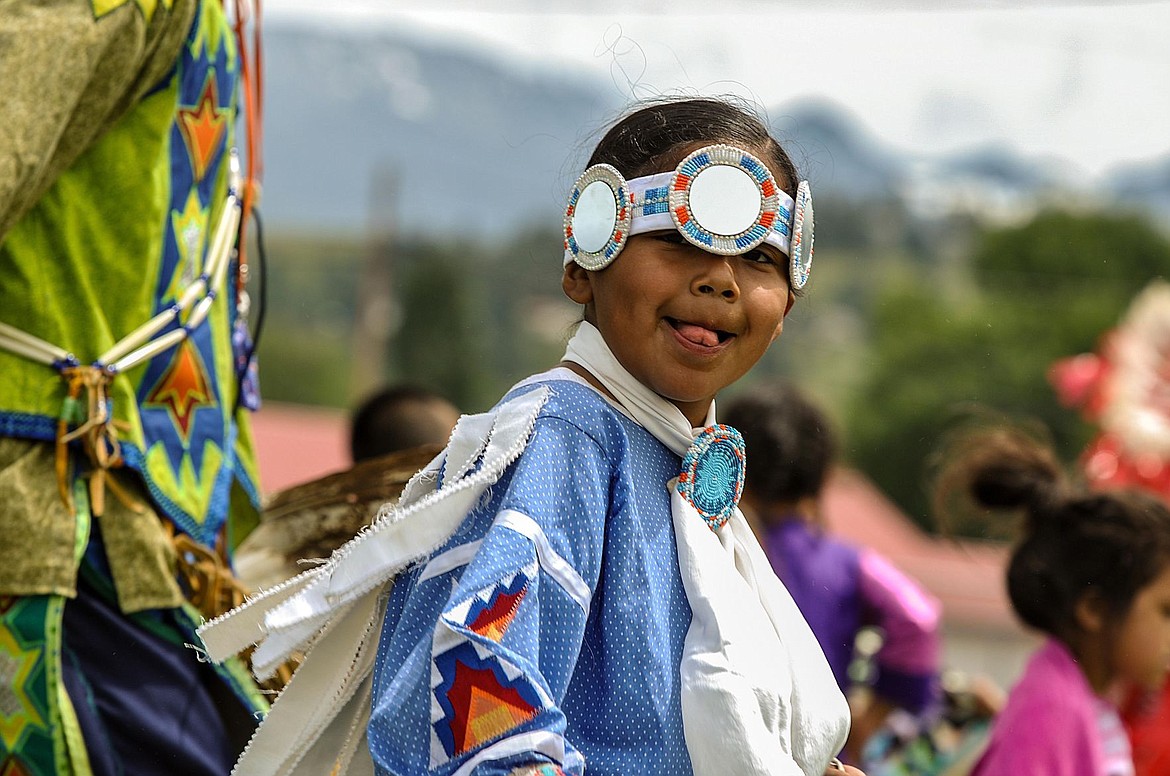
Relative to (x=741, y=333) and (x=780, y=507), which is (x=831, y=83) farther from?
(x=741, y=333)

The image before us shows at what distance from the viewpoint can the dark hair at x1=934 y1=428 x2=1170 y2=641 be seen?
3.82m

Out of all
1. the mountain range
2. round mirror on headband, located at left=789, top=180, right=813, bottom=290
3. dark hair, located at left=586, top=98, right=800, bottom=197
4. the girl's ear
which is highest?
dark hair, located at left=586, top=98, right=800, bottom=197

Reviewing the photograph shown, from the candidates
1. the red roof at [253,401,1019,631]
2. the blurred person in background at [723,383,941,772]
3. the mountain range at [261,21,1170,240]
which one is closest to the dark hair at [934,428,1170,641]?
the blurred person in background at [723,383,941,772]

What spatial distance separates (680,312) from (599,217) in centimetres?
15

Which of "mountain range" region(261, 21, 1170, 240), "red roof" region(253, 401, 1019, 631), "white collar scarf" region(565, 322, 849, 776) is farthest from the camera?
"mountain range" region(261, 21, 1170, 240)

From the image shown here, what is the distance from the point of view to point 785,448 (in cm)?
441

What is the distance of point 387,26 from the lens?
57.7 meters

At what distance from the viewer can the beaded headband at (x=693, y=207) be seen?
1.95 m

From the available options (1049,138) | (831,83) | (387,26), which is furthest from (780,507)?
(387,26)

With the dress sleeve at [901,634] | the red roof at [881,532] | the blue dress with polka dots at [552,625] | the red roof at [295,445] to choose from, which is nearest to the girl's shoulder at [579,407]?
the blue dress with polka dots at [552,625]

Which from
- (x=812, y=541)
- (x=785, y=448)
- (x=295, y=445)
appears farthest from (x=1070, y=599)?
(x=295, y=445)

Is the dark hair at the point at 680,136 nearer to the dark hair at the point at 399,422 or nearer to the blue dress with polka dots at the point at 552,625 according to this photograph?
the blue dress with polka dots at the point at 552,625

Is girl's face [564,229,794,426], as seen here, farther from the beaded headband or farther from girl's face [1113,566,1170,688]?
girl's face [1113,566,1170,688]

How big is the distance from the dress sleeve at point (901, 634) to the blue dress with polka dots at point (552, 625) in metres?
2.59
